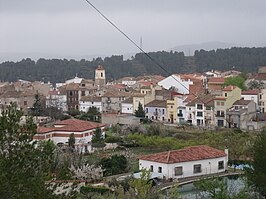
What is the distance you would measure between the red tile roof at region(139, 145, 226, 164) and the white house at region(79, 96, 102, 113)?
58.0 ft

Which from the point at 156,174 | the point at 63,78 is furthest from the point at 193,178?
the point at 63,78

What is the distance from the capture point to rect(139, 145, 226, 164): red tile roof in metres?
16.8

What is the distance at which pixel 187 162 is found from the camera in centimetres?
1694

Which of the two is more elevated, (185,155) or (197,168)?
(185,155)

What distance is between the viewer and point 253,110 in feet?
91.9

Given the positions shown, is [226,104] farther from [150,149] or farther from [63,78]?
[63,78]

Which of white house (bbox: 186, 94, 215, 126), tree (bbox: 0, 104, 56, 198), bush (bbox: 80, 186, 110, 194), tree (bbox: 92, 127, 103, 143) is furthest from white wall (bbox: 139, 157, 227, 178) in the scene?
white house (bbox: 186, 94, 215, 126)

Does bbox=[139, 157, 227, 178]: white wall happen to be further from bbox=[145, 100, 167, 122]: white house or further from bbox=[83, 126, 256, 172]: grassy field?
bbox=[145, 100, 167, 122]: white house

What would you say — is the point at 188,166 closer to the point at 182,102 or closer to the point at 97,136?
the point at 97,136

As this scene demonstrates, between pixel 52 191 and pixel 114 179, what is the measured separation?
29.2 feet

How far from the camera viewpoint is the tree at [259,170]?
1081cm

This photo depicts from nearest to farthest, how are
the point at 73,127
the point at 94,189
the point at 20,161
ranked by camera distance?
the point at 20,161, the point at 94,189, the point at 73,127

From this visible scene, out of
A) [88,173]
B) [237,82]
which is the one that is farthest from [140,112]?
[88,173]

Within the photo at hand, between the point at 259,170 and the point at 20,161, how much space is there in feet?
20.0
